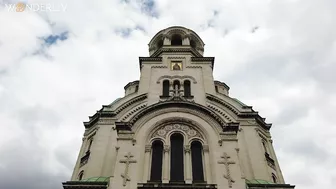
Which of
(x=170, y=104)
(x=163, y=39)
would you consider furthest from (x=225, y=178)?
(x=163, y=39)

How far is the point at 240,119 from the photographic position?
89.0ft

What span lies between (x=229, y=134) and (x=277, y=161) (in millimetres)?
7862

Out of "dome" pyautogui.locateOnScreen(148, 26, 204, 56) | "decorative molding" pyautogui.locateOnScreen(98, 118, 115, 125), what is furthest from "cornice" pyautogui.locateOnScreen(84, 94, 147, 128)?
"dome" pyautogui.locateOnScreen(148, 26, 204, 56)

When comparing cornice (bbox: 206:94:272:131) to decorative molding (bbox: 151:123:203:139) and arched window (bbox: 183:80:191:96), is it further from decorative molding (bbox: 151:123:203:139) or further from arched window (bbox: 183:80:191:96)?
decorative molding (bbox: 151:123:203:139)

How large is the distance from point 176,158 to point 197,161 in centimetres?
132

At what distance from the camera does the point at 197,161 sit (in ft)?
69.1

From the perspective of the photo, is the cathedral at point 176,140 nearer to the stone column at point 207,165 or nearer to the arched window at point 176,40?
the stone column at point 207,165

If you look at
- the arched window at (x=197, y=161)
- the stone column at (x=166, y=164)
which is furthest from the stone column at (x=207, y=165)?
the stone column at (x=166, y=164)

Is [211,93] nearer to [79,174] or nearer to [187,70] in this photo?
[187,70]

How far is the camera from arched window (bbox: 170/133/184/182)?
2039 centimetres

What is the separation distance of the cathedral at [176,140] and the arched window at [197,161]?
6cm

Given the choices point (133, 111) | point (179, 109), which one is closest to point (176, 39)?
point (133, 111)

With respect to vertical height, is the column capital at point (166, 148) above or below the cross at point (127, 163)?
above

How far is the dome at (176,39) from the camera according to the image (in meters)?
34.7
